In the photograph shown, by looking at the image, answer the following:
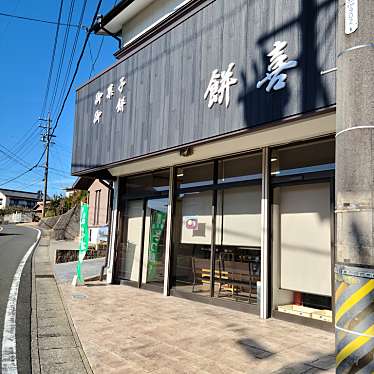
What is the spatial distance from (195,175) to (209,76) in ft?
9.46

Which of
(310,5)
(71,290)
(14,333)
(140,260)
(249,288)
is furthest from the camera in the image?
(140,260)

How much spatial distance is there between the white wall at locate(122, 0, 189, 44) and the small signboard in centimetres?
847

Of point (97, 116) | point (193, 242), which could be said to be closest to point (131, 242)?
point (193, 242)

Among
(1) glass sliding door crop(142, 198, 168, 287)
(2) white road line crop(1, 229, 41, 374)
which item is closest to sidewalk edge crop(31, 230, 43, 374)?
(2) white road line crop(1, 229, 41, 374)

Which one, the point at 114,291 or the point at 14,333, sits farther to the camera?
the point at 114,291

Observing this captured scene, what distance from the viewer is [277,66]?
17.5ft

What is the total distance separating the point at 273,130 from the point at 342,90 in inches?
157

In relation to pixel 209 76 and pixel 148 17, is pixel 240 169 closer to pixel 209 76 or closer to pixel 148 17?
pixel 209 76

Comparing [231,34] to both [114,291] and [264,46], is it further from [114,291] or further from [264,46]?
[114,291]

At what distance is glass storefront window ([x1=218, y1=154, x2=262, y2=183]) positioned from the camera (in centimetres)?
756

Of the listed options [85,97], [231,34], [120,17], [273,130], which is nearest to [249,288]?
[273,130]

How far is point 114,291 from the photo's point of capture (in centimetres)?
980

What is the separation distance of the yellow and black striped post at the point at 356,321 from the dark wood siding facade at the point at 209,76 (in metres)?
3.18

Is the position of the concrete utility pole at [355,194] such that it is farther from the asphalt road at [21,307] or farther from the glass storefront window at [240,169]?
the glass storefront window at [240,169]
